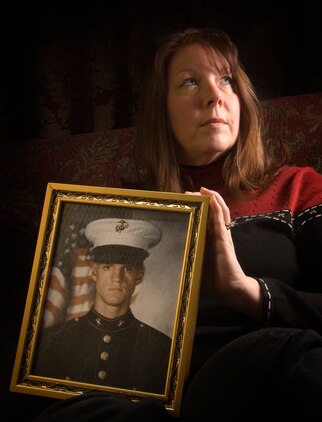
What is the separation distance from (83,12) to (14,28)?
8.3 inches

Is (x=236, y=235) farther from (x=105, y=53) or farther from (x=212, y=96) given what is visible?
(x=105, y=53)

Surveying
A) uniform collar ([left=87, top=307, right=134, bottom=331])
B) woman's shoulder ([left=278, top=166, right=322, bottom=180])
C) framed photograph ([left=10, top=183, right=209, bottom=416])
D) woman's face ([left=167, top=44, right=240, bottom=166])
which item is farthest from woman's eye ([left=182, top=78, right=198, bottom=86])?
uniform collar ([left=87, top=307, right=134, bottom=331])

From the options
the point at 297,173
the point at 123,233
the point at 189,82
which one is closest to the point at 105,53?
the point at 189,82

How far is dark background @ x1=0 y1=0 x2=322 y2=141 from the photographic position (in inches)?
49.1

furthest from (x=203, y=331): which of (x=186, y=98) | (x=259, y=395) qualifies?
(x=186, y=98)

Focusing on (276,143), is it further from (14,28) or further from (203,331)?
(14,28)

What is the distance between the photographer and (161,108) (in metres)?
1.13

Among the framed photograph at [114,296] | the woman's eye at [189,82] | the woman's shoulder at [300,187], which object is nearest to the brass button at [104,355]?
the framed photograph at [114,296]

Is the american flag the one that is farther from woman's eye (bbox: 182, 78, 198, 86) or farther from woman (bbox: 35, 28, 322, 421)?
woman's eye (bbox: 182, 78, 198, 86)

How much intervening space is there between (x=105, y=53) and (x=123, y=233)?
0.79 m

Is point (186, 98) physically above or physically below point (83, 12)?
below

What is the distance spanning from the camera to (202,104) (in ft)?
3.32

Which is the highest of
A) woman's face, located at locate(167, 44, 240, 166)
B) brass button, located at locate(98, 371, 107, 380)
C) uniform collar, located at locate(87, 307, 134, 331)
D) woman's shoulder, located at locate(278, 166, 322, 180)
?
woman's face, located at locate(167, 44, 240, 166)

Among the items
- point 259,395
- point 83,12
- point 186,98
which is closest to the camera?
point 259,395
